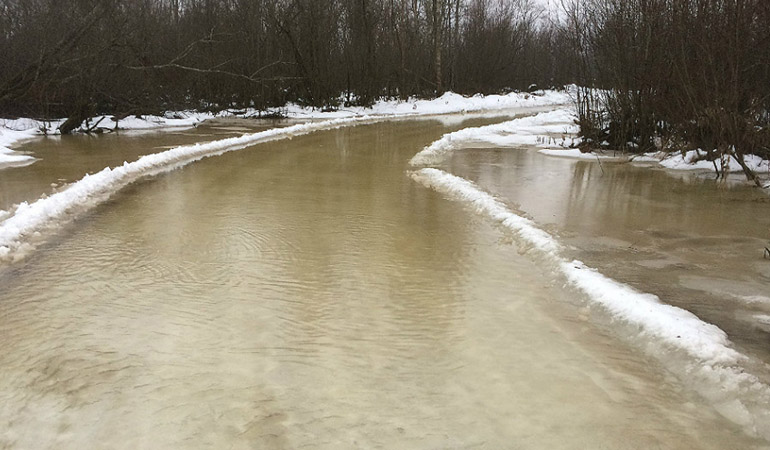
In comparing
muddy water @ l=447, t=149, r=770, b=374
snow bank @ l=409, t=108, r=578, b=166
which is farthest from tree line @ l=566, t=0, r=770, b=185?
snow bank @ l=409, t=108, r=578, b=166

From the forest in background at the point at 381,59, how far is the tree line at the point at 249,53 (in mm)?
87

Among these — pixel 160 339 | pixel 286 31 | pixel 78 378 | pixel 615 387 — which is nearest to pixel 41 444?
pixel 78 378

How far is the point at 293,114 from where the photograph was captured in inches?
1182

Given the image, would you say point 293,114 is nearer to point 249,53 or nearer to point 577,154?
point 249,53

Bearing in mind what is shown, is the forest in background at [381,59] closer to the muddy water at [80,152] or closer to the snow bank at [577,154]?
the snow bank at [577,154]

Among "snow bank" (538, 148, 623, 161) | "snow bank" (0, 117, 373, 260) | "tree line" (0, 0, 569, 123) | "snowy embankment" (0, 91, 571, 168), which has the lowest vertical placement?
"snow bank" (0, 117, 373, 260)

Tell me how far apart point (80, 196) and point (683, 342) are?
Answer: 8025 mm

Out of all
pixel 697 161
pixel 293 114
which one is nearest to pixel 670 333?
pixel 697 161

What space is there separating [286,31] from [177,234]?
85.4 ft

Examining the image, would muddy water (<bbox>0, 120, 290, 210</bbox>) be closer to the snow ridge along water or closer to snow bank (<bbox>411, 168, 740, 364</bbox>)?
snow bank (<bbox>411, 168, 740, 364</bbox>)

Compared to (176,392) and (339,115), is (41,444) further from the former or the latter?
(339,115)

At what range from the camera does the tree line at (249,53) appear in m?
18.4

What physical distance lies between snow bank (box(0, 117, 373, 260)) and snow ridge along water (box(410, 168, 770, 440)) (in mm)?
5380

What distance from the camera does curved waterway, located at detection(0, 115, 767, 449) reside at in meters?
3.06
